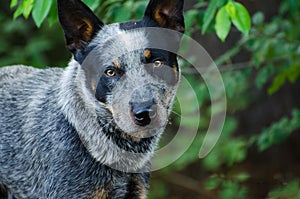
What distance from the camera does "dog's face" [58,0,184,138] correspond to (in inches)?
157

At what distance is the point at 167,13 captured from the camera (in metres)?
4.30

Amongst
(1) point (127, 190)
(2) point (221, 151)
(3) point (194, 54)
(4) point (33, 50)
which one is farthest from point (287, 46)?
(4) point (33, 50)

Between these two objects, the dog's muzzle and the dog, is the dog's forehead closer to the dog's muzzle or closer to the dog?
the dog

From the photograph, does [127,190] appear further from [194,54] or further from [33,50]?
[33,50]

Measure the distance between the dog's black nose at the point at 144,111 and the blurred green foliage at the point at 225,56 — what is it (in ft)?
2.82

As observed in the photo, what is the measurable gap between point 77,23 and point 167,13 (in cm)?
56

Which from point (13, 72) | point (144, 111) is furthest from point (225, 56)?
point (144, 111)

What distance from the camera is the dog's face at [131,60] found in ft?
13.1

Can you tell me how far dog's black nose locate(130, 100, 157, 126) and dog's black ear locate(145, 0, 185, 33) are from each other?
658 mm

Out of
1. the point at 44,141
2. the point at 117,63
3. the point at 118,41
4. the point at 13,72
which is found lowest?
the point at 44,141

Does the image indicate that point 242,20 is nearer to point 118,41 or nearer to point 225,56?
point 118,41

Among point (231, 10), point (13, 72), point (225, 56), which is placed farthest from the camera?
point (225, 56)

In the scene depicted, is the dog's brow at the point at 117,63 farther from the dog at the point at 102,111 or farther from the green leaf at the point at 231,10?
the green leaf at the point at 231,10

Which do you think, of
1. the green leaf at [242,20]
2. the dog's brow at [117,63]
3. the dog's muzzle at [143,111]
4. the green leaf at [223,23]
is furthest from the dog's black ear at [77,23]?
the green leaf at [242,20]
